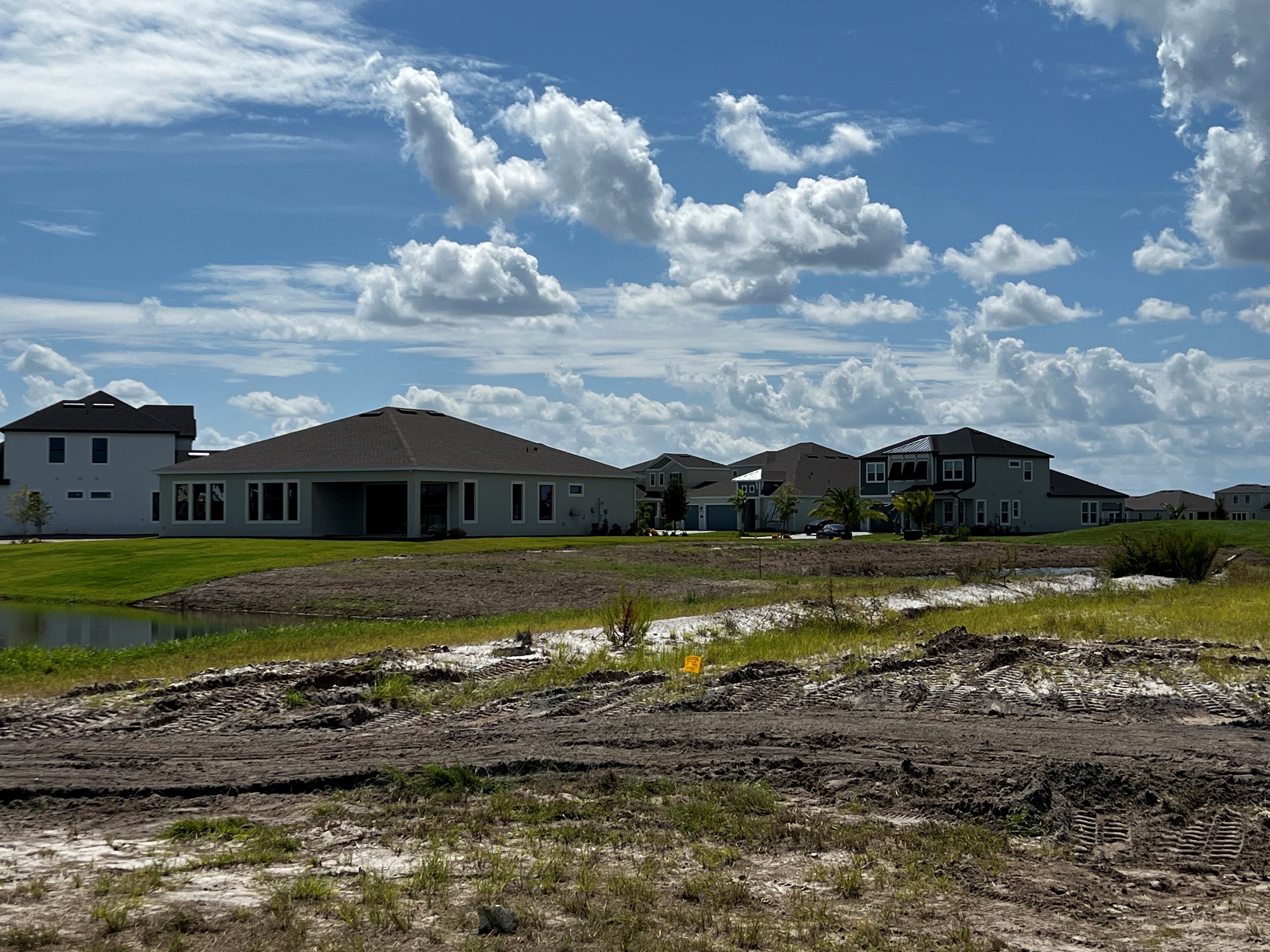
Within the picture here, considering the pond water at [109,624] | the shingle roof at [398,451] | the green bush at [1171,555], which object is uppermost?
the shingle roof at [398,451]

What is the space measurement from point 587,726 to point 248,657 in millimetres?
8066

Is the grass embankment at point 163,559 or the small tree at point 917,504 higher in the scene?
the small tree at point 917,504

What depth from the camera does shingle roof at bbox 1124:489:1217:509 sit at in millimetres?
113812

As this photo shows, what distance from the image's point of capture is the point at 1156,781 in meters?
7.72

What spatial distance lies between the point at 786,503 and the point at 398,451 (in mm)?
29852

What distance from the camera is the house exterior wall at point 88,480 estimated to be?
62562 mm

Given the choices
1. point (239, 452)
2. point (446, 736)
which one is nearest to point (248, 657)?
point (446, 736)

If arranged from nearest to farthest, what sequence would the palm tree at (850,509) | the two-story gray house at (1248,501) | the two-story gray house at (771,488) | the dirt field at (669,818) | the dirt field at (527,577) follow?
the dirt field at (669,818) < the dirt field at (527,577) < the palm tree at (850,509) < the two-story gray house at (771,488) < the two-story gray house at (1248,501)

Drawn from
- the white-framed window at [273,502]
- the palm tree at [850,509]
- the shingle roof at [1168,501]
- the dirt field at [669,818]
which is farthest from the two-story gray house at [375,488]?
the shingle roof at [1168,501]

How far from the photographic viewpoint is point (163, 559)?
117ft

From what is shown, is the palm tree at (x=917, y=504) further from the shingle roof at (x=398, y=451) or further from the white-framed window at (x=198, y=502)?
the white-framed window at (x=198, y=502)

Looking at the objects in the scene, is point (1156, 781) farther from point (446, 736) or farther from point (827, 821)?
point (446, 736)

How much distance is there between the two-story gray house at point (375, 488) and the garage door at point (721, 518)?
30669 millimetres

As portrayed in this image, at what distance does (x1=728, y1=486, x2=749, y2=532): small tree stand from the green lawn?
16871 mm
